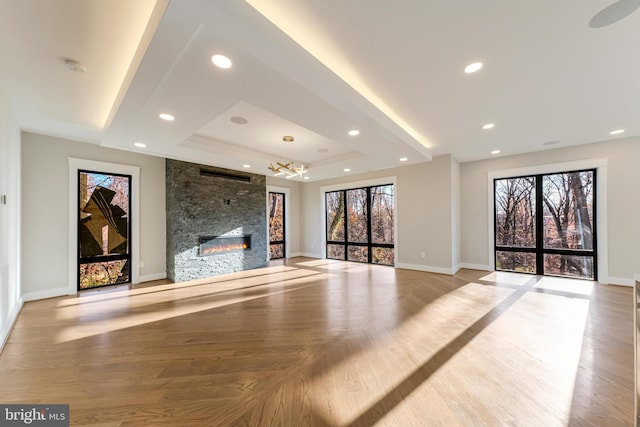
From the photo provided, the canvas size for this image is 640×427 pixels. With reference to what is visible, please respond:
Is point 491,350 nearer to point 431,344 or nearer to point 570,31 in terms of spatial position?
point 431,344

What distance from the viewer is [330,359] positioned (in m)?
2.25

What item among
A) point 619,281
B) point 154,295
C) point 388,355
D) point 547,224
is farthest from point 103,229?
point 619,281

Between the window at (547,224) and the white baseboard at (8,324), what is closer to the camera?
the white baseboard at (8,324)

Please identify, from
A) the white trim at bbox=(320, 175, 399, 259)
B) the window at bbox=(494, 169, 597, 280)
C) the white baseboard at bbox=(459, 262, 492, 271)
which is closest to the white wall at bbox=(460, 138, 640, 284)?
the window at bbox=(494, 169, 597, 280)

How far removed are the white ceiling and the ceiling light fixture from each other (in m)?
0.07

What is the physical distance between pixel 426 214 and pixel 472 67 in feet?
12.7

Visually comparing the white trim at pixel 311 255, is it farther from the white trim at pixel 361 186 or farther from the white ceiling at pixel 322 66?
the white ceiling at pixel 322 66

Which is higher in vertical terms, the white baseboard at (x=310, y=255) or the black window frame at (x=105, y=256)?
the black window frame at (x=105, y=256)

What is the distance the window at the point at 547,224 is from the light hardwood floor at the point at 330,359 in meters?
1.03

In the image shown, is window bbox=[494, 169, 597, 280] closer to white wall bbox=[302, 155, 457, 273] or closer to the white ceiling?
white wall bbox=[302, 155, 457, 273]

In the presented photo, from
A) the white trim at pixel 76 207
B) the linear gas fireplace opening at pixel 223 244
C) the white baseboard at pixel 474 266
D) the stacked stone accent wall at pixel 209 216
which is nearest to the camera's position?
the white trim at pixel 76 207

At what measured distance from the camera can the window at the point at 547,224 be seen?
4879 mm

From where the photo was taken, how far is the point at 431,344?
2494 mm

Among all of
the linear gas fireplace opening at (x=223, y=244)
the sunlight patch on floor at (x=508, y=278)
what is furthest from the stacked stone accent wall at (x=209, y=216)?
the sunlight patch on floor at (x=508, y=278)
